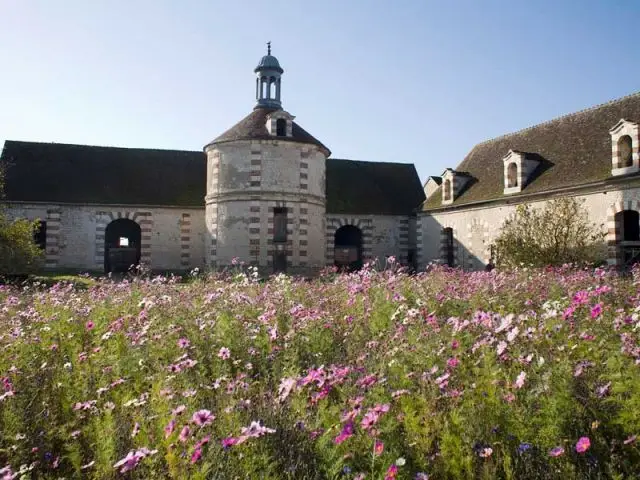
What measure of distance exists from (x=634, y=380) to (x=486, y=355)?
32.6 inches

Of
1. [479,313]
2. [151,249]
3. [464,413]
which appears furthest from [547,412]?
[151,249]

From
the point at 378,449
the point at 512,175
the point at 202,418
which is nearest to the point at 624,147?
the point at 512,175

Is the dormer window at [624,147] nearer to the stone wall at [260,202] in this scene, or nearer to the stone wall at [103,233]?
the stone wall at [260,202]

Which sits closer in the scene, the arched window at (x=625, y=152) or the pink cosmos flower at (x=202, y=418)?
the pink cosmos flower at (x=202, y=418)

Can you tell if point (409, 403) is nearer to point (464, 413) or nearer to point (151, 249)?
point (464, 413)

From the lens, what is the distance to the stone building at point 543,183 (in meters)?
16.4

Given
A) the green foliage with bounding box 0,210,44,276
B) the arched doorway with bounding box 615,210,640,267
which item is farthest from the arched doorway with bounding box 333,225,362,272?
the green foliage with bounding box 0,210,44,276

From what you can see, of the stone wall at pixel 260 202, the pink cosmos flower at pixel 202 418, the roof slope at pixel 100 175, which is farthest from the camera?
the roof slope at pixel 100 175

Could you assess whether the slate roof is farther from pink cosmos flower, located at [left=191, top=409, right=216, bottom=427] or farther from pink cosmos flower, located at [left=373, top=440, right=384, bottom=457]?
pink cosmos flower, located at [left=373, top=440, right=384, bottom=457]

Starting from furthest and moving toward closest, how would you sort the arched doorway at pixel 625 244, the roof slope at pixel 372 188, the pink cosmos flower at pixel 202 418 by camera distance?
the roof slope at pixel 372 188, the arched doorway at pixel 625 244, the pink cosmos flower at pixel 202 418

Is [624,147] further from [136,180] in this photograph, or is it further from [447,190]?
[136,180]

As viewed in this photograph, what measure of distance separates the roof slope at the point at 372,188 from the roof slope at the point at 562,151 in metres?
3.55

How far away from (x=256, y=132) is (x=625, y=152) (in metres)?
13.3

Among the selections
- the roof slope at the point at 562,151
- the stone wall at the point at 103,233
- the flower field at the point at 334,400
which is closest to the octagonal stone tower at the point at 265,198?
the stone wall at the point at 103,233
